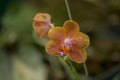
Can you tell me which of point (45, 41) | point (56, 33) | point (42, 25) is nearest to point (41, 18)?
point (42, 25)

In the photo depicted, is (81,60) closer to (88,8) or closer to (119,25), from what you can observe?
(119,25)

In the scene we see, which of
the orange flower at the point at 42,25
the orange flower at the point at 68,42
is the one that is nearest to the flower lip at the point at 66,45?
the orange flower at the point at 68,42

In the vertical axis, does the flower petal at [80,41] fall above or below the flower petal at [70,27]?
below

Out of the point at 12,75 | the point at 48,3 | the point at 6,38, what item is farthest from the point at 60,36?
the point at 48,3

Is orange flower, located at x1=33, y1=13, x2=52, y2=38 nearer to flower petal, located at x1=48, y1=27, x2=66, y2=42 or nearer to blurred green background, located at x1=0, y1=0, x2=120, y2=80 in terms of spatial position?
flower petal, located at x1=48, y1=27, x2=66, y2=42

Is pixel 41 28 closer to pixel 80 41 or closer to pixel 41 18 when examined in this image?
pixel 41 18

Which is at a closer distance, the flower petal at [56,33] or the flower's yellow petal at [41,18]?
the flower petal at [56,33]

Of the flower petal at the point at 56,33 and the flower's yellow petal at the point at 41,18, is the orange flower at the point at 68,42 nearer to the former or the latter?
the flower petal at the point at 56,33
